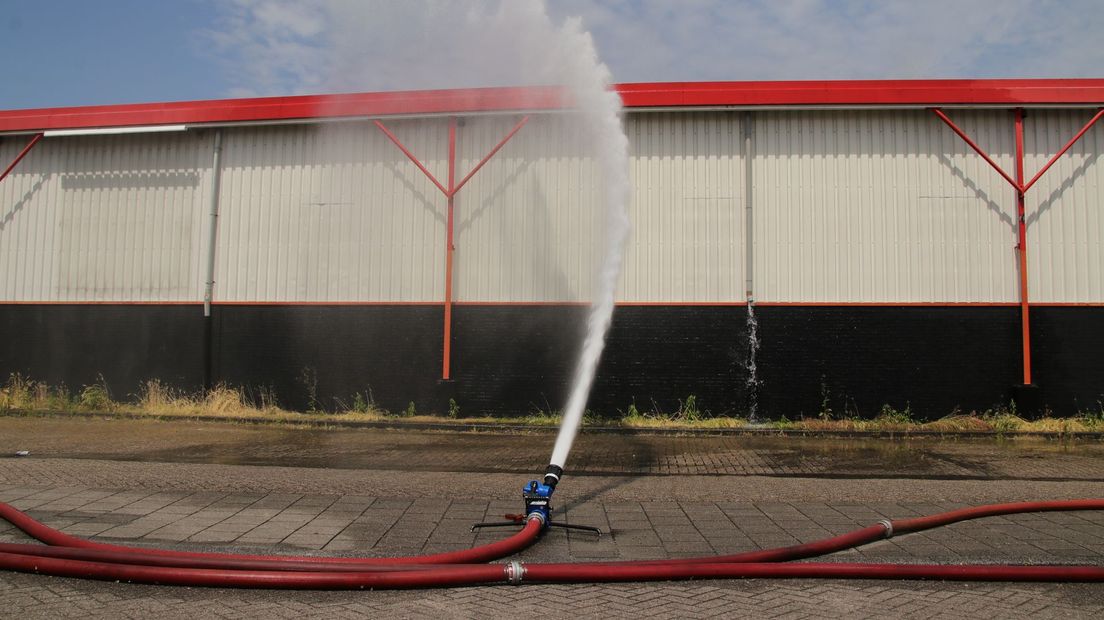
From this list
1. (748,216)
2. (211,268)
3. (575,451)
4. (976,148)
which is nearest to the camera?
(575,451)

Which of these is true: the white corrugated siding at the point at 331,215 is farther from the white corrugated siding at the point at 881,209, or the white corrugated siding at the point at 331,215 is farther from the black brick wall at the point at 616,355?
the white corrugated siding at the point at 881,209

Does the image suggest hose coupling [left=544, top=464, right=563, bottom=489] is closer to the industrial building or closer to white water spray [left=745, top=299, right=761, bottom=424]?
the industrial building

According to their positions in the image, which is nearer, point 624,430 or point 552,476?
point 552,476

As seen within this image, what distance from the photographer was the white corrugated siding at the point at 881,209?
507 inches

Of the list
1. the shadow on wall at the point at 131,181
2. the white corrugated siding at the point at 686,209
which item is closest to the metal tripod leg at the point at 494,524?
the white corrugated siding at the point at 686,209

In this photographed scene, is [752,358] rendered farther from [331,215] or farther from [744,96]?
[331,215]

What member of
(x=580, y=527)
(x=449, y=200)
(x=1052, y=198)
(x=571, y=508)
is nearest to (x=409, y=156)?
(x=449, y=200)

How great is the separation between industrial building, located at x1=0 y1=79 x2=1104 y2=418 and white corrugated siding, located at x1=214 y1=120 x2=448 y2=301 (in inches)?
1.8

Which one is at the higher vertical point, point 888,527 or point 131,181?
point 131,181

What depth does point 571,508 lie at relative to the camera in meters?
6.67

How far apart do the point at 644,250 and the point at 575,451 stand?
4.46m

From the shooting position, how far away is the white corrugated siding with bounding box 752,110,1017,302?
42.3 feet

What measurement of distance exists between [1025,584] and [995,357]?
9.27 meters

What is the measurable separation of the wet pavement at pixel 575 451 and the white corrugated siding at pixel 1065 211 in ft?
9.44
